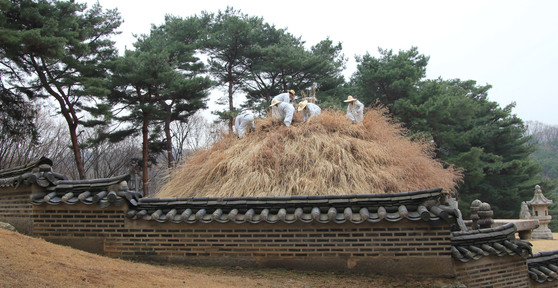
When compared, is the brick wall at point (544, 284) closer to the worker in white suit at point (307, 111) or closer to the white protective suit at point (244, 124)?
the worker in white suit at point (307, 111)

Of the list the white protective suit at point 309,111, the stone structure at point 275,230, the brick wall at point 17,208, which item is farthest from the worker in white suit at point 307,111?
the brick wall at point 17,208

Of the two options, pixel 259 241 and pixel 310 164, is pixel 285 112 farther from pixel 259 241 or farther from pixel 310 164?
pixel 259 241

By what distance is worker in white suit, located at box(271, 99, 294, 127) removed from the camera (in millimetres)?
9039

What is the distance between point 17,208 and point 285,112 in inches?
216

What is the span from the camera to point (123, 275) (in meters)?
4.05

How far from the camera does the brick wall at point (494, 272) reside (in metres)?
5.15

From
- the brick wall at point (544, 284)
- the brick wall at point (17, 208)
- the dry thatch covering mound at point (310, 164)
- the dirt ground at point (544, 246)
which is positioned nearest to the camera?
the brick wall at point (17, 208)

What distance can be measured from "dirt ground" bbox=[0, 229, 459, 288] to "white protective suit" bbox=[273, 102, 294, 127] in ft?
14.7

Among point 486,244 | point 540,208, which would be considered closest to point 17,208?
point 486,244

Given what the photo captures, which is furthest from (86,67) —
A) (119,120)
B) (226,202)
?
(226,202)

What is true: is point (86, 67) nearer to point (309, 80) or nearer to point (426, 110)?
point (309, 80)

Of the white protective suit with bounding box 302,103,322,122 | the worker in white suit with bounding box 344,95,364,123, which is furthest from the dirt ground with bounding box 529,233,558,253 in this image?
the white protective suit with bounding box 302,103,322,122

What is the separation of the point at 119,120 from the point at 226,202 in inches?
640

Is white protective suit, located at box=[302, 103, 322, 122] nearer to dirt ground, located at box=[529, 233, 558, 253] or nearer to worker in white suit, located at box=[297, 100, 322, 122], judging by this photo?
worker in white suit, located at box=[297, 100, 322, 122]
